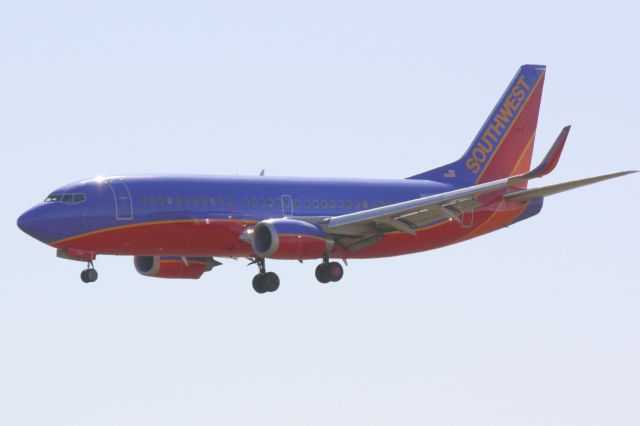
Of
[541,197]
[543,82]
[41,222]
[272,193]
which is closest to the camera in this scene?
[41,222]

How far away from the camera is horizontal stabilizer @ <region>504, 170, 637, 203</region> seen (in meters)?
66.1

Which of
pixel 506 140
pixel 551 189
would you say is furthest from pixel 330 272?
pixel 506 140

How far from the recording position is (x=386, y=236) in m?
74.5

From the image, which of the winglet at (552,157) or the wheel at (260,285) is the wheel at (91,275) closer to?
the wheel at (260,285)

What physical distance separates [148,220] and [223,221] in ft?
11.2

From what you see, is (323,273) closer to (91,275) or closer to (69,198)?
(91,275)

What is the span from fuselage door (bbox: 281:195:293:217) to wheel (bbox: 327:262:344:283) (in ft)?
9.43

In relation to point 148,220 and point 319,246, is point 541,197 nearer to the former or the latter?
point 319,246

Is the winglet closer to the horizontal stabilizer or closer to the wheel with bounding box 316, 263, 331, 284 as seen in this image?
the horizontal stabilizer

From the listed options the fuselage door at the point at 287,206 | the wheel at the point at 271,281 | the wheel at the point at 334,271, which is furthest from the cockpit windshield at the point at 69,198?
the wheel at the point at 334,271

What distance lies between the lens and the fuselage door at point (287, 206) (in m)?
71.2

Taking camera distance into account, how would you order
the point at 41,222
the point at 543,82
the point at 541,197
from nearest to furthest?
the point at 41,222, the point at 541,197, the point at 543,82

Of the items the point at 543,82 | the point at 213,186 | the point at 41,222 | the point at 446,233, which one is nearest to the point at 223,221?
the point at 213,186

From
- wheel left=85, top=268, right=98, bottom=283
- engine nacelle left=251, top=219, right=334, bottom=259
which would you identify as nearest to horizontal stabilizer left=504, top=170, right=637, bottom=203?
engine nacelle left=251, top=219, right=334, bottom=259
